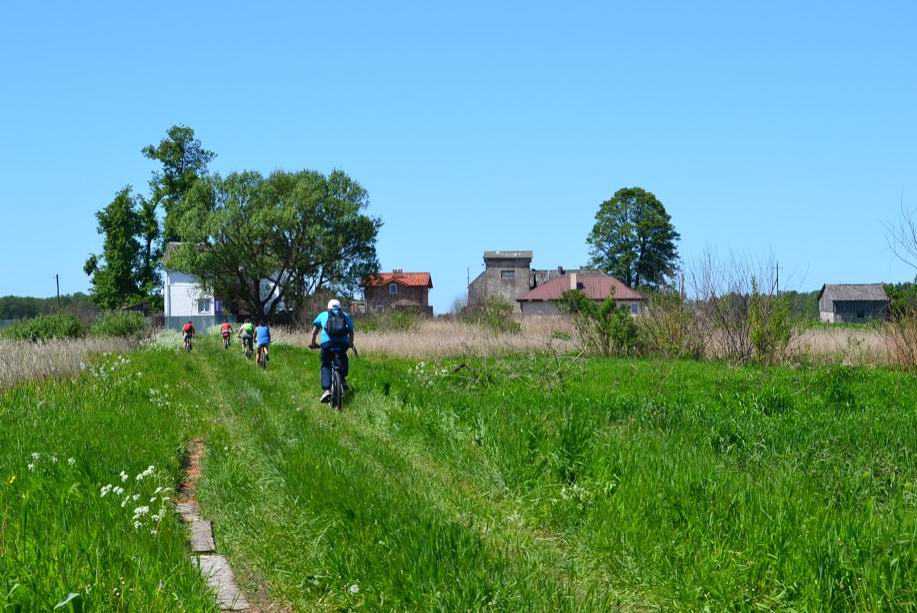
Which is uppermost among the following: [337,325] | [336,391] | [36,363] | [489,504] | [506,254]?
Answer: [506,254]

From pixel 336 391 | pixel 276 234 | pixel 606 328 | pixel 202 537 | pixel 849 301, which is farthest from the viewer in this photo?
pixel 849 301

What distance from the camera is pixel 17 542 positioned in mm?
6047

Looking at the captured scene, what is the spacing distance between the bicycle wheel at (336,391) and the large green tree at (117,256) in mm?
65798

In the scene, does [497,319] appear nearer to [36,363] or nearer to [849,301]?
[36,363]

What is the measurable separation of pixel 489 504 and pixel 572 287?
6837cm

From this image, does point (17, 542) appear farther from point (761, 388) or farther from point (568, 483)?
point (761, 388)

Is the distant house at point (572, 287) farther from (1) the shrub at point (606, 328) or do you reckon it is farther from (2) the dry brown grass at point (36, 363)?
(2) the dry brown grass at point (36, 363)

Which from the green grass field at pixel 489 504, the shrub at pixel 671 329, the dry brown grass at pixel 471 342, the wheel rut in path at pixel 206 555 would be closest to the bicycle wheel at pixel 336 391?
the green grass field at pixel 489 504

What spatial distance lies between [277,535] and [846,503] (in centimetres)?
438

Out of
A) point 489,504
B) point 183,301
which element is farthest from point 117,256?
Result: point 489,504

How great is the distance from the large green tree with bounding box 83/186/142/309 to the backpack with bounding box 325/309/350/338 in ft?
213

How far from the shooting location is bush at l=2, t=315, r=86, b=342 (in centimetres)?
A: 4138

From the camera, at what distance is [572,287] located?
76.0m

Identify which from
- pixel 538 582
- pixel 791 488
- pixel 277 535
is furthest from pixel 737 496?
pixel 277 535
